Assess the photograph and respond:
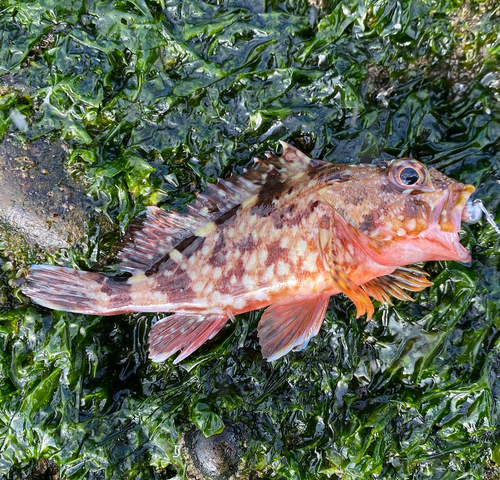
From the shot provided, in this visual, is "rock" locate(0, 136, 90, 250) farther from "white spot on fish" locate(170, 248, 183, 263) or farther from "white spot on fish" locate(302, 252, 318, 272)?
"white spot on fish" locate(302, 252, 318, 272)

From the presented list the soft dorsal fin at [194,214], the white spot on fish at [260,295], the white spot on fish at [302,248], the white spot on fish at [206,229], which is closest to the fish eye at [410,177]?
the soft dorsal fin at [194,214]

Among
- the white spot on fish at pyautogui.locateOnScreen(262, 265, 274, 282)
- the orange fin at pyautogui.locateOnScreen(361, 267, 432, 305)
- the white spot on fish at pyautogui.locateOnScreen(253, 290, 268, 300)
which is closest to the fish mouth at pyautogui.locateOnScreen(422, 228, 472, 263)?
the orange fin at pyautogui.locateOnScreen(361, 267, 432, 305)

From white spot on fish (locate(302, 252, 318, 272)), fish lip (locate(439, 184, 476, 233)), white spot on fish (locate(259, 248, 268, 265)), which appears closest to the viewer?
fish lip (locate(439, 184, 476, 233))

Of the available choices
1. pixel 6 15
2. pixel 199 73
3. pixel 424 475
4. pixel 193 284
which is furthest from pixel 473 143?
pixel 6 15

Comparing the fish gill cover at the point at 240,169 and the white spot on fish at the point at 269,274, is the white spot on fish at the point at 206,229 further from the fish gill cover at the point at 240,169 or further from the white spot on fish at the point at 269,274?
the white spot on fish at the point at 269,274

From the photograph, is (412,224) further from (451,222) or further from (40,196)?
(40,196)

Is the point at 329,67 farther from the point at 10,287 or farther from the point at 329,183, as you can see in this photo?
the point at 10,287

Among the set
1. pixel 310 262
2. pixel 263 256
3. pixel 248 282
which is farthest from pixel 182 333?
pixel 310 262
